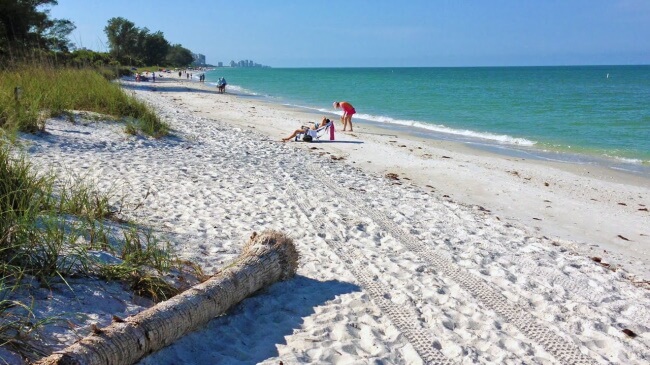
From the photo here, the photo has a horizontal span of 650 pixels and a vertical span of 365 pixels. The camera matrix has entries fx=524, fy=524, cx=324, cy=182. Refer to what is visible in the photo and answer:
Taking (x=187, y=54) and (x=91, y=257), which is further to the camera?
(x=187, y=54)

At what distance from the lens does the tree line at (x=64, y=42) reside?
1473 cm

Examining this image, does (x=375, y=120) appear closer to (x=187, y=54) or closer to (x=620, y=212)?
(x=620, y=212)

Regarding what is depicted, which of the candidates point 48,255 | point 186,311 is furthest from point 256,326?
point 48,255

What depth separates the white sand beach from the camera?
352 centimetres

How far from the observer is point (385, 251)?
5480mm

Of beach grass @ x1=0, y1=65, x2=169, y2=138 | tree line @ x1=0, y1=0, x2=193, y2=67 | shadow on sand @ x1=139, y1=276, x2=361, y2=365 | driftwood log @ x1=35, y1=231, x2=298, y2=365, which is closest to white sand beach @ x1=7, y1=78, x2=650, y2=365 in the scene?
shadow on sand @ x1=139, y1=276, x2=361, y2=365

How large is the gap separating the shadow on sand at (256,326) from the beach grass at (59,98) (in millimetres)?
6243

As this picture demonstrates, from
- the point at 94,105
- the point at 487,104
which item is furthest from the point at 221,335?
the point at 487,104

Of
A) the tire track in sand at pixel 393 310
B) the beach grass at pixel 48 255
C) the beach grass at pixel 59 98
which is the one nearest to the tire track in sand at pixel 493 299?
the tire track in sand at pixel 393 310

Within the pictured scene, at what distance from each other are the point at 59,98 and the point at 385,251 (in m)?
8.69

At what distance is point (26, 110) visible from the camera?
29.3 ft

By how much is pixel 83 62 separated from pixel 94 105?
2.86 meters

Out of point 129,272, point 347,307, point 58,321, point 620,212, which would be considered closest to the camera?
point 58,321

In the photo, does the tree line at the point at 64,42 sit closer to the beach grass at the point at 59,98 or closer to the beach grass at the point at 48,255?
the beach grass at the point at 59,98
